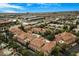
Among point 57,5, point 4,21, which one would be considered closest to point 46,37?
point 57,5

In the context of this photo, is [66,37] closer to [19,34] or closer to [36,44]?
[36,44]

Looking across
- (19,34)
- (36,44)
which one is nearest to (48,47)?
(36,44)

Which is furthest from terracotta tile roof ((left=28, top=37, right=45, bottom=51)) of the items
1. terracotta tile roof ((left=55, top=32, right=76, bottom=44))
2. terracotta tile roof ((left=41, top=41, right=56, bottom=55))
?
terracotta tile roof ((left=55, top=32, right=76, bottom=44))

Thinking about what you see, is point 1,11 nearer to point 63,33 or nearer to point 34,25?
point 34,25

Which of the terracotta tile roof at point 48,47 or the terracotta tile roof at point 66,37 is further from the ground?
the terracotta tile roof at point 66,37

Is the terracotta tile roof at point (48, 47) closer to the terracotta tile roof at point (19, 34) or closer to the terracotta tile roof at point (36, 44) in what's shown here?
the terracotta tile roof at point (36, 44)

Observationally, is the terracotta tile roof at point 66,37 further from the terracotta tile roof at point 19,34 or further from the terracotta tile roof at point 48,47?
the terracotta tile roof at point 19,34

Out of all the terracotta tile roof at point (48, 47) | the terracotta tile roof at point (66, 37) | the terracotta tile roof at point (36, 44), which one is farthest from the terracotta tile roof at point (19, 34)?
Result: the terracotta tile roof at point (66, 37)
